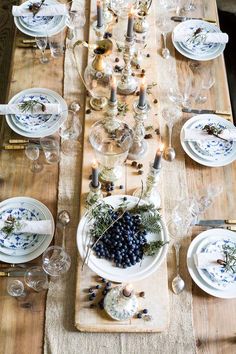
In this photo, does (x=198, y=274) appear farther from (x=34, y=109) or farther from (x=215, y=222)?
(x=34, y=109)

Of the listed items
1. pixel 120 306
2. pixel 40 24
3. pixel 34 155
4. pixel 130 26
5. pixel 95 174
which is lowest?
pixel 120 306

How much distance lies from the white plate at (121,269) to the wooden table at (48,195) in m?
0.20

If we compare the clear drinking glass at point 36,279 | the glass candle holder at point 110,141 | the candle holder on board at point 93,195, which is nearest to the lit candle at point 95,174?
the candle holder on board at point 93,195

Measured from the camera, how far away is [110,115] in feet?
6.72

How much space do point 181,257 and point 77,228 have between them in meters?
0.42

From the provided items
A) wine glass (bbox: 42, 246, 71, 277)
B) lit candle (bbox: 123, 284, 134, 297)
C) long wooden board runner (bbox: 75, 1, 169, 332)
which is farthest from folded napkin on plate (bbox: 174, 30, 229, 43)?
lit candle (bbox: 123, 284, 134, 297)

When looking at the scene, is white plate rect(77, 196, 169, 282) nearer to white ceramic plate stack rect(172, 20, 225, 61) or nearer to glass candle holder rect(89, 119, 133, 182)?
glass candle holder rect(89, 119, 133, 182)

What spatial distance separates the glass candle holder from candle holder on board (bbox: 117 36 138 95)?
285mm

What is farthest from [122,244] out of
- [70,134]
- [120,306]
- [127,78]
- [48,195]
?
[127,78]

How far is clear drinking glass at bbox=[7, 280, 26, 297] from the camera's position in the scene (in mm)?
1673

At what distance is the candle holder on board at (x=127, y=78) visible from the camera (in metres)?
2.12

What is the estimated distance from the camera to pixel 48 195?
1.90m

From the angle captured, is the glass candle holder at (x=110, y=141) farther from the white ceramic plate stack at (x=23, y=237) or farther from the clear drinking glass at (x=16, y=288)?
the clear drinking glass at (x=16, y=288)

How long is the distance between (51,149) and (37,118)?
0.58ft
